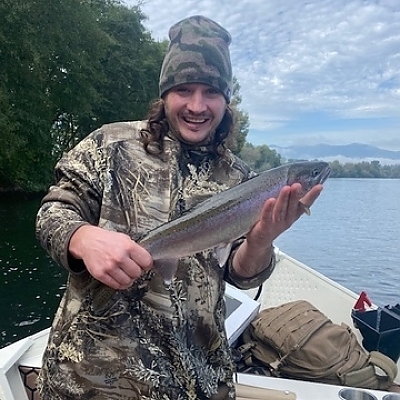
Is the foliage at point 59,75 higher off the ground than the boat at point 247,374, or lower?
higher

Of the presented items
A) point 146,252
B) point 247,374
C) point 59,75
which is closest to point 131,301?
point 146,252

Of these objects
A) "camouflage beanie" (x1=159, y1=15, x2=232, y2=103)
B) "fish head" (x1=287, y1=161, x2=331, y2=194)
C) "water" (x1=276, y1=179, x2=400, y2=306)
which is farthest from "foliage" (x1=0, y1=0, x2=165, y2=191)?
"fish head" (x1=287, y1=161, x2=331, y2=194)

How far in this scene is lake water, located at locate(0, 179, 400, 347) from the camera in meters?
11.9

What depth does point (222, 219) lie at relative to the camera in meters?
2.36

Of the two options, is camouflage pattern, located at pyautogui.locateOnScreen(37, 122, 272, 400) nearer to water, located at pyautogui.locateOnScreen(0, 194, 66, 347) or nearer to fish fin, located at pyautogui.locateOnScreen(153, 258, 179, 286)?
fish fin, located at pyautogui.locateOnScreen(153, 258, 179, 286)

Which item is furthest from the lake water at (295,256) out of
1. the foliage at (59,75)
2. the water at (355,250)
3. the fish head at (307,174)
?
the foliage at (59,75)

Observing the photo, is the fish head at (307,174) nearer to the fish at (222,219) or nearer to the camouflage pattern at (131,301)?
the fish at (222,219)

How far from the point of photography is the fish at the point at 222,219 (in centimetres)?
214

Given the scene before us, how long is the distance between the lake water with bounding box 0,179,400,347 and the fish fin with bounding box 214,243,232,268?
1408mm

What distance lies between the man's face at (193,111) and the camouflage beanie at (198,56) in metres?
0.04

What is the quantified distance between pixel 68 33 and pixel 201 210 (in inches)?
1123

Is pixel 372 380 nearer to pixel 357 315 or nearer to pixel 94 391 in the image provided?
pixel 357 315

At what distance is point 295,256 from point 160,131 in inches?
757

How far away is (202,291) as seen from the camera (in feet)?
7.52
